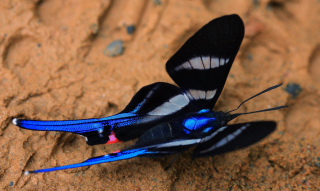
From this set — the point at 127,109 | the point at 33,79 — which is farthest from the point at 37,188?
the point at 33,79

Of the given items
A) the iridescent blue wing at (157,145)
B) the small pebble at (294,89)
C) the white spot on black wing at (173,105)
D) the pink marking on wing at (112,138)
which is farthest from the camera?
the small pebble at (294,89)

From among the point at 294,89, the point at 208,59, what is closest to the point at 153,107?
the point at 208,59

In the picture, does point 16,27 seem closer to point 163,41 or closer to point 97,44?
point 97,44

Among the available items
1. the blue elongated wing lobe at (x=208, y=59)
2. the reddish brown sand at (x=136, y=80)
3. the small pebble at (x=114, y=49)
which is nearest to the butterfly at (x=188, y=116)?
the blue elongated wing lobe at (x=208, y=59)

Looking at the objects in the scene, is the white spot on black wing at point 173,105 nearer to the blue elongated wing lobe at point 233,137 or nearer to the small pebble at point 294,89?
the blue elongated wing lobe at point 233,137

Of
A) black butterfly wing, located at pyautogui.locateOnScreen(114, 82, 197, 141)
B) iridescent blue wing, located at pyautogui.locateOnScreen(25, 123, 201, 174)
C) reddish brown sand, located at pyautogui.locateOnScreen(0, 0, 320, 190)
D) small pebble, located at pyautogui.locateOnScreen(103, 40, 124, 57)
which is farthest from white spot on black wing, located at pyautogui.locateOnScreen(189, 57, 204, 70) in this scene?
small pebble, located at pyautogui.locateOnScreen(103, 40, 124, 57)

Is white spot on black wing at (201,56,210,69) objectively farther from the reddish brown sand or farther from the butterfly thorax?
the reddish brown sand
